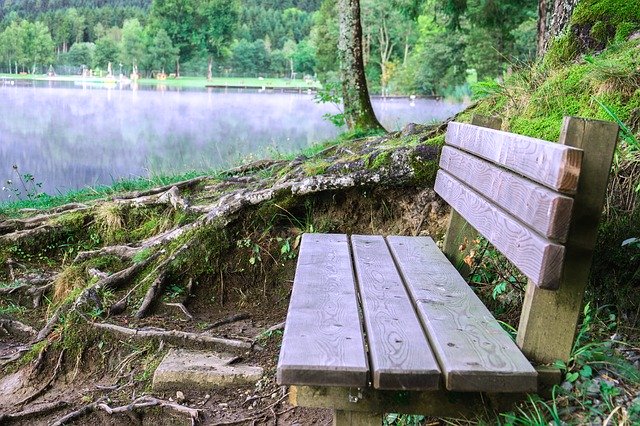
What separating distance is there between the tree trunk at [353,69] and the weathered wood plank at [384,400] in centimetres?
959

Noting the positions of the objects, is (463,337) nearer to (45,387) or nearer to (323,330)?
(323,330)

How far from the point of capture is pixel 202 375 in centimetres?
361

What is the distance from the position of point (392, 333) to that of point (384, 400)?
0.21 m

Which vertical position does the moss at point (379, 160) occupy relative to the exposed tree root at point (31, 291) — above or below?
above

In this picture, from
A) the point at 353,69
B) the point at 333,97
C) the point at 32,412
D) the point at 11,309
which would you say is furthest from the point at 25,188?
the point at 32,412

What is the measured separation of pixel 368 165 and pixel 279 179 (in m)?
1.02

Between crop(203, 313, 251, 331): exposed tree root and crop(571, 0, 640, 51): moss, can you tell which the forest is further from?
crop(203, 313, 251, 331): exposed tree root

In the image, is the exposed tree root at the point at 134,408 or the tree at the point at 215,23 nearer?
the exposed tree root at the point at 134,408

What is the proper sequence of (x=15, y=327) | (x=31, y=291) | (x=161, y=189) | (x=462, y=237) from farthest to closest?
(x=161, y=189), (x=31, y=291), (x=15, y=327), (x=462, y=237)

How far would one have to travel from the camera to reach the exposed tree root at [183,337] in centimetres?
397

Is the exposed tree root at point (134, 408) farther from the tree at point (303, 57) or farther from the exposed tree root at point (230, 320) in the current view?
the tree at point (303, 57)

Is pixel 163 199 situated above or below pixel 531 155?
below

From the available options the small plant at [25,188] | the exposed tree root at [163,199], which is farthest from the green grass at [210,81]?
the exposed tree root at [163,199]

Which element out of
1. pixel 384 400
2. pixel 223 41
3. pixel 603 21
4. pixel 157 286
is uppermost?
pixel 223 41
